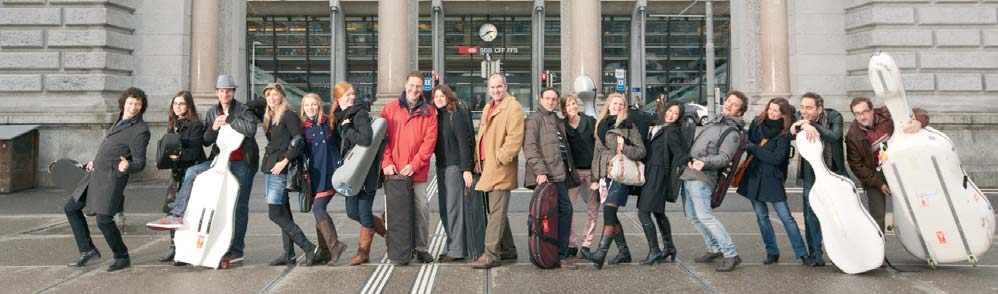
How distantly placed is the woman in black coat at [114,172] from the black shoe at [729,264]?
529cm

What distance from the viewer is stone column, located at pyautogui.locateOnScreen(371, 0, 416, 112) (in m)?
18.5

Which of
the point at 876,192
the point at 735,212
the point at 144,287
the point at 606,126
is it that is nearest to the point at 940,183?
the point at 876,192

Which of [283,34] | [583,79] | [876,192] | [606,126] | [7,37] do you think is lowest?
[876,192]

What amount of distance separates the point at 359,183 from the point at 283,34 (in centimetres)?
4087

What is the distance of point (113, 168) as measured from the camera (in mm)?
6305

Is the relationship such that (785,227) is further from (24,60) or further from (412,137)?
(24,60)

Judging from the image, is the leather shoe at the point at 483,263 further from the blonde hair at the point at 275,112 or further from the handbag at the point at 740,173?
the handbag at the point at 740,173

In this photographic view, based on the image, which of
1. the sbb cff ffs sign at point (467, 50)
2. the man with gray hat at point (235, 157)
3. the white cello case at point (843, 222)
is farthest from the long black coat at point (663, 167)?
the sbb cff ffs sign at point (467, 50)

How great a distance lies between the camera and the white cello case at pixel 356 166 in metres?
6.24

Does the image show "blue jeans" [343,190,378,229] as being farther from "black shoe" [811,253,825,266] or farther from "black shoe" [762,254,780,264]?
"black shoe" [811,253,825,266]

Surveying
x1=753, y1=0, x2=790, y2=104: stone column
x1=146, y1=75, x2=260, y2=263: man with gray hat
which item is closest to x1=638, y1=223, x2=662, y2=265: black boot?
x1=146, y1=75, x2=260, y2=263: man with gray hat

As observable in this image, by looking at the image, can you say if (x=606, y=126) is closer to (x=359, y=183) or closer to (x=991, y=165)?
(x=359, y=183)

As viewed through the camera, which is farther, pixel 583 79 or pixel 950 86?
pixel 950 86

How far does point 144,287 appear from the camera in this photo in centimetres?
568
